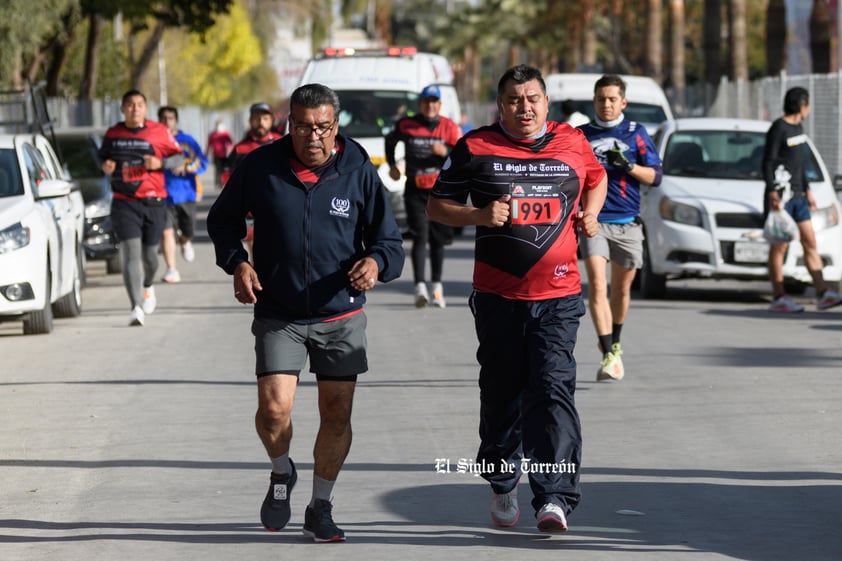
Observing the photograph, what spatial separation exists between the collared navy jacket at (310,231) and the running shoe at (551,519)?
1106 millimetres

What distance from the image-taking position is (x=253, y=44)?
270 ft

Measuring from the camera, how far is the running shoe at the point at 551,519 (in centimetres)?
682

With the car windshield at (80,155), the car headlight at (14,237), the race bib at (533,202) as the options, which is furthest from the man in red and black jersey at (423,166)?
the race bib at (533,202)

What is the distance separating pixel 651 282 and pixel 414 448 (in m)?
8.62

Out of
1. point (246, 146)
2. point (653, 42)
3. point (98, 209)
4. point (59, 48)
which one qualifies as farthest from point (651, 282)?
point (653, 42)

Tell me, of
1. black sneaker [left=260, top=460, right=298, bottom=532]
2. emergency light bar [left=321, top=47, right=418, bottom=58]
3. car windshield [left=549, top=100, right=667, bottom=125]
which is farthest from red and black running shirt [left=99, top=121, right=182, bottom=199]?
car windshield [left=549, top=100, right=667, bottom=125]

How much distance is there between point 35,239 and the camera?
14227mm

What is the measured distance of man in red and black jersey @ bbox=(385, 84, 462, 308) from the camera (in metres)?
16.1

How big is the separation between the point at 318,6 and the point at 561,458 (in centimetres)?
6648

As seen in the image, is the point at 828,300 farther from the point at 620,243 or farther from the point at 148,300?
the point at 148,300

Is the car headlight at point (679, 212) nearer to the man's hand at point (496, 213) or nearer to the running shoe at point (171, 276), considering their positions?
the running shoe at point (171, 276)

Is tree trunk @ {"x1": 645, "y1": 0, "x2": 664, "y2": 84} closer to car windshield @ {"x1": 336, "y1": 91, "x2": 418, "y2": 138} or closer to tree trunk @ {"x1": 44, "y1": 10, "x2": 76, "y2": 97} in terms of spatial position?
tree trunk @ {"x1": 44, "y1": 10, "x2": 76, "y2": 97}

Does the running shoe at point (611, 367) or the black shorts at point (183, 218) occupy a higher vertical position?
the black shorts at point (183, 218)

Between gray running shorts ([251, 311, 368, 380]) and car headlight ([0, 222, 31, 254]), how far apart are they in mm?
7552
